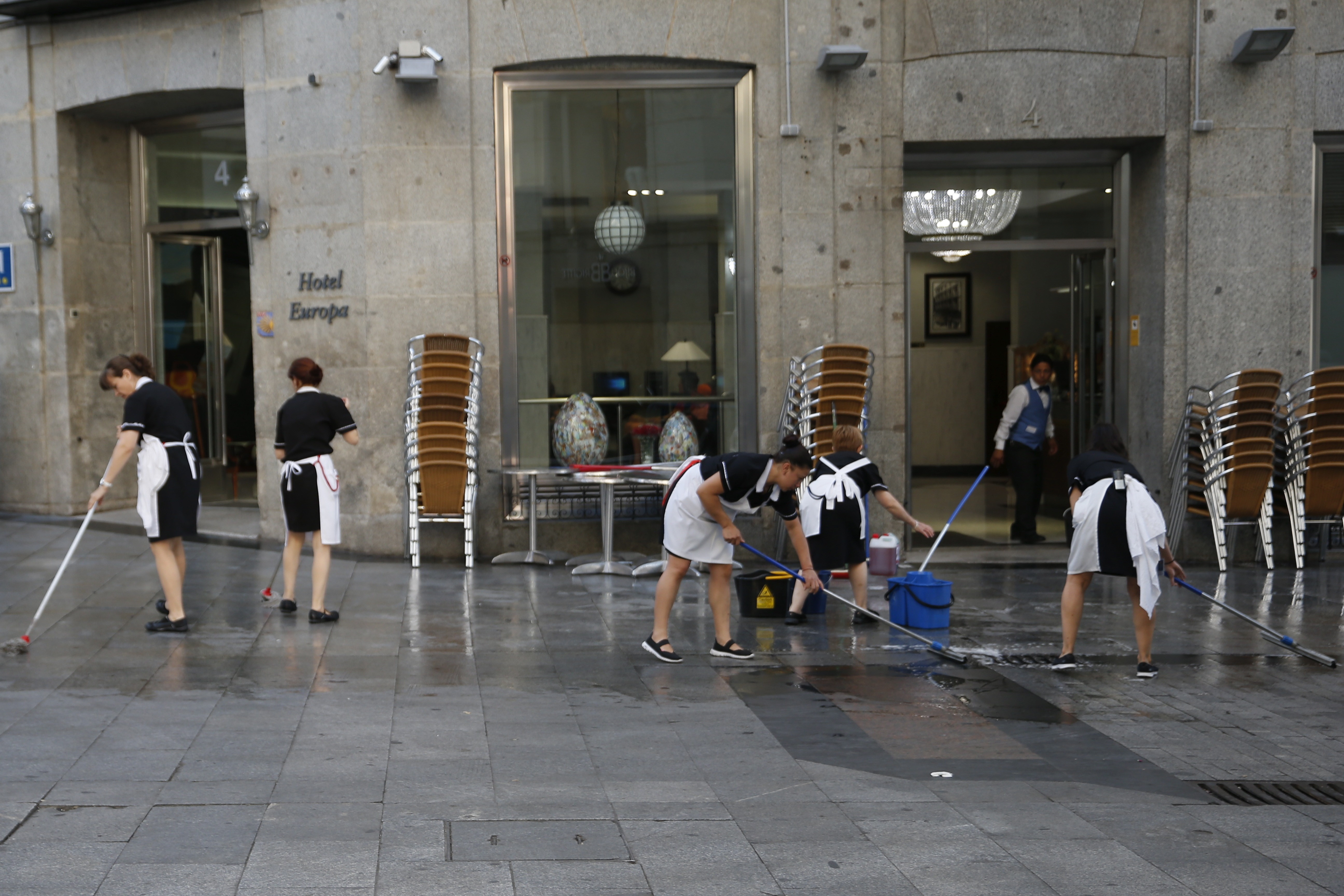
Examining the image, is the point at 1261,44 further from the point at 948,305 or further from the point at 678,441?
the point at 948,305

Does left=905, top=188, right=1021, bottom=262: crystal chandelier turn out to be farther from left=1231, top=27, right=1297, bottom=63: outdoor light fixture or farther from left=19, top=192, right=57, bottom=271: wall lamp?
left=19, top=192, right=57, bottom=271: wall lamp

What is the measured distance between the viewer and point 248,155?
12.7 metres

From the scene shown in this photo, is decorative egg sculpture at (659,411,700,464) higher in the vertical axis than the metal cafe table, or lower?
higher

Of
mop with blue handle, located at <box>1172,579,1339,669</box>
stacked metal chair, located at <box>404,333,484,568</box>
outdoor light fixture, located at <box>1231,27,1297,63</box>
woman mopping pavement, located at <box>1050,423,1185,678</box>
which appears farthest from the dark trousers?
woman mopping pavement, located at <box>1050,423,1185,678</box>

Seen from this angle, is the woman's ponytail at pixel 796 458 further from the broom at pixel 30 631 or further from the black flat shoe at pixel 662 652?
the broom at pixel 30 631

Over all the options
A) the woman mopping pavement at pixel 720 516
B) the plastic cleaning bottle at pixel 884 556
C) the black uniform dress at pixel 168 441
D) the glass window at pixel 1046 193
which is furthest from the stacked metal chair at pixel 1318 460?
the black uniform dress at pixel 168 441

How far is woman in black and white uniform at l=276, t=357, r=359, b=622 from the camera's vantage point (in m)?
9.28

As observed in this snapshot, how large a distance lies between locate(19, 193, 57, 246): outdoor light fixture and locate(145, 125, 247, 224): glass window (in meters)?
1.03

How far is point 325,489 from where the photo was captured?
9.32 metres

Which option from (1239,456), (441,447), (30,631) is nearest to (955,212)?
(1239,456)

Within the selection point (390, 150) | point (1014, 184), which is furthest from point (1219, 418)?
point (390, 150)

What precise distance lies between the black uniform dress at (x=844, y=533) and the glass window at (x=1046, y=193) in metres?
4.14

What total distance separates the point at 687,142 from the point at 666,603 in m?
5.69

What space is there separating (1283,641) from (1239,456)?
3.88 metres
